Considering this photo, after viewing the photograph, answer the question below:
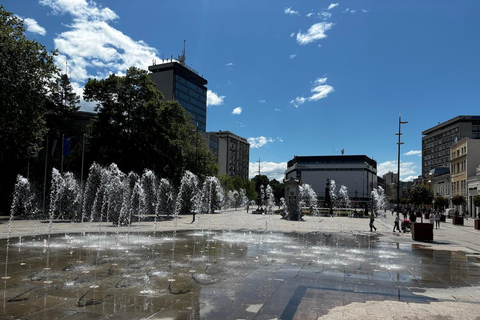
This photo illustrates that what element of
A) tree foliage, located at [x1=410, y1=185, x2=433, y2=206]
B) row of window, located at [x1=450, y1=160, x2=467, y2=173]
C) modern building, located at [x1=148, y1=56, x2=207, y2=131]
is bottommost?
tree foliage, located at [x1=410, y1=185, x2=433, y2=206]

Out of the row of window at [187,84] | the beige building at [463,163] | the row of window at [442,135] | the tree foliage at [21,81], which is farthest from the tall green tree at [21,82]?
the row of window at [442,135]

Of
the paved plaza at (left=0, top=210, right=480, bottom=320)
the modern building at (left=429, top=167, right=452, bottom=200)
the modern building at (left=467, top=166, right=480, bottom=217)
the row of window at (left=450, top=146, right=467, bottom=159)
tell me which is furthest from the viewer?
the modern building at (left=429, top=167, right=452, bottom=200)

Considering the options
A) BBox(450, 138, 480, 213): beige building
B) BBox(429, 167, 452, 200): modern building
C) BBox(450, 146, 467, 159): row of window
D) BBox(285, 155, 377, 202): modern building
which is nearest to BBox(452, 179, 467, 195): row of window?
BBox(450, 138, 480, 213): beige building

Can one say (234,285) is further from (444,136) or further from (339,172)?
(339,172)

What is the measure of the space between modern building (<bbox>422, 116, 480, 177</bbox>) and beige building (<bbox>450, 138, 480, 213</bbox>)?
148 feet

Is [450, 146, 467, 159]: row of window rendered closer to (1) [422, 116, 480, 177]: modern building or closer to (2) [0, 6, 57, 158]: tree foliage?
(1) [422, 116, 480, 177]: modern building

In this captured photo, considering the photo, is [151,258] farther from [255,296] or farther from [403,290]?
[403,290]

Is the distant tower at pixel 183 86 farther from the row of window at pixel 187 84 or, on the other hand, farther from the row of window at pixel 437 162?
the row of window at pixel 437 162

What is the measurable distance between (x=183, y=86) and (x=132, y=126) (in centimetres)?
8268

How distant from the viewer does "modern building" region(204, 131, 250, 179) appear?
148 m

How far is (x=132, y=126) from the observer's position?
3816 cm

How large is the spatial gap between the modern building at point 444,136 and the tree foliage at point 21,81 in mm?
114348

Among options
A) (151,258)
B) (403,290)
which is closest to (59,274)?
(151,258)

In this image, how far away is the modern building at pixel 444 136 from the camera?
116 meters
